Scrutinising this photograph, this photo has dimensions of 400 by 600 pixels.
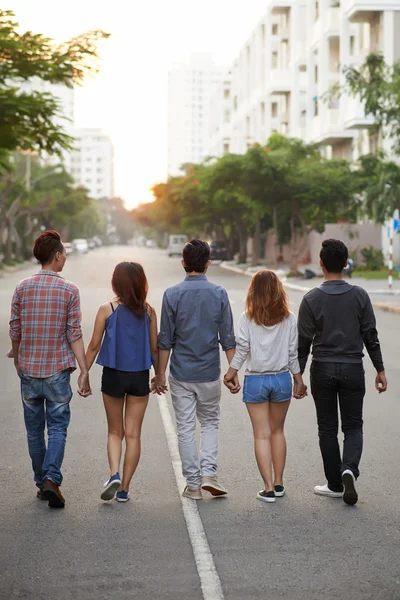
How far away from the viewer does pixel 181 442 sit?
707 cm

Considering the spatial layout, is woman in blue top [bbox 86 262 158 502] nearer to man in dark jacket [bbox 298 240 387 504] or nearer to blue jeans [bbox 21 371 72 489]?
blue jeans [bbox 21 371 72 489]

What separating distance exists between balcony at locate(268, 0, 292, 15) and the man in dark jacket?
72.8 m

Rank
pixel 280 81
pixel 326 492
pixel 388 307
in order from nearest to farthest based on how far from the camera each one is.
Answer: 1. pixel 326 492
2. pixel 388 307
3. pixel 280 81

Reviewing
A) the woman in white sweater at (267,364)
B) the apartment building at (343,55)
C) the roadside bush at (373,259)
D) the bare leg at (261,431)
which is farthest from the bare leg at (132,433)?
the apartment building at (343,55)

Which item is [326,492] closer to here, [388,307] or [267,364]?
[267,364]

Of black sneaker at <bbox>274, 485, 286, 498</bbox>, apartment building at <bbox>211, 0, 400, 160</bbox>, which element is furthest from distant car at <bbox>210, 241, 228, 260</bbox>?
black sneaker at <bbox>274, 485, 286, 498</bbox>

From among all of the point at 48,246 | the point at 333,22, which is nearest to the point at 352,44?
the point at 333,22

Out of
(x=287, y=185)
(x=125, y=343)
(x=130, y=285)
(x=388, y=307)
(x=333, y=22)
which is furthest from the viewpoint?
(x=333, y=22)

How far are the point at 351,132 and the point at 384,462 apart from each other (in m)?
49.9

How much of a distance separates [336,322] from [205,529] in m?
1.68

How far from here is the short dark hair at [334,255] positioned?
7.09 meters

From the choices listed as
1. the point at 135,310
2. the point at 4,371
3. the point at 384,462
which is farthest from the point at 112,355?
the point at 4,371

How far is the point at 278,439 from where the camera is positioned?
7113mm

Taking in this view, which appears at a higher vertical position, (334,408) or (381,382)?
(381,382)
